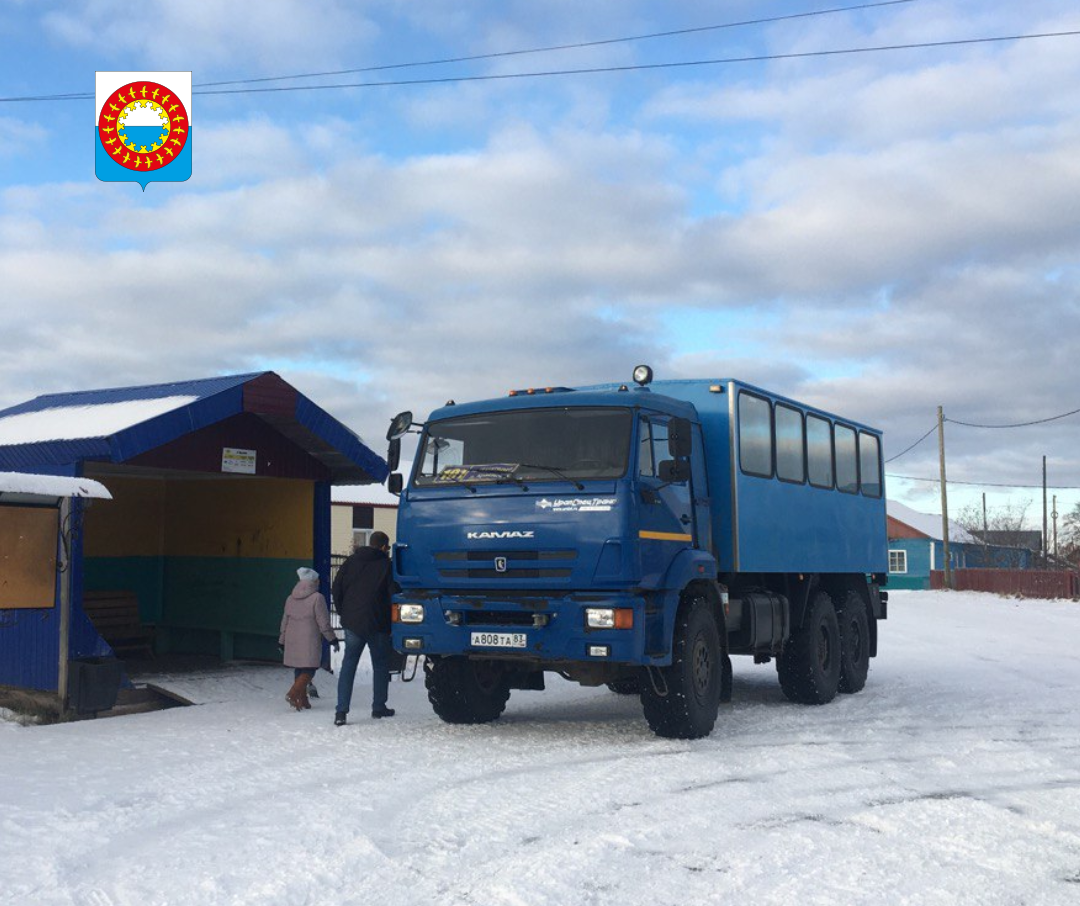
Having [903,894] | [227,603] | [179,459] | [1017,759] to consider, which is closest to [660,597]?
[1017,759]

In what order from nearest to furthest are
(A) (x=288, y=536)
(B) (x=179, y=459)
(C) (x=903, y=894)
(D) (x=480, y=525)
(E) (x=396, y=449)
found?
(C) (x=903, y=894), (D) (x=480, y=525), (E) (x=396, y=449), (B) (x=179, y=459), (A) (x=288, y=536)

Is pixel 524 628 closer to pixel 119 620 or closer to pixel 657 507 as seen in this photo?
pixel 657 507

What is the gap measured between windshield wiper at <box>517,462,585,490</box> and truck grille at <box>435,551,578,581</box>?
560 mm

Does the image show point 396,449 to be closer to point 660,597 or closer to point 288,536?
point 660,597

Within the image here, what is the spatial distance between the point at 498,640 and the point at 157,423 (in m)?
4.29

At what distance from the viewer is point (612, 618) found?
30.6 feet

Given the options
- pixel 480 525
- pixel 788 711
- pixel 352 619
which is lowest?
pixel 788 711

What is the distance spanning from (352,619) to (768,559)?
13.7 feet

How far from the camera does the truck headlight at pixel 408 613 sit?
399 inches

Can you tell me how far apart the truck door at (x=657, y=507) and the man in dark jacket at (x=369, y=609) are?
2.94m

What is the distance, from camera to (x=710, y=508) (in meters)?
11.3

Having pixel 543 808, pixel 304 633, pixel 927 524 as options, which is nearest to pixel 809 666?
pixel 304 633

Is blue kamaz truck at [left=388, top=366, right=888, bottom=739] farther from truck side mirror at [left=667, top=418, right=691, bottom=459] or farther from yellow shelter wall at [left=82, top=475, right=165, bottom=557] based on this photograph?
yellow shelter wall at [left=82, top=475, right=165, bottom=557]

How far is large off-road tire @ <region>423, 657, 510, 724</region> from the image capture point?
11.0 m
